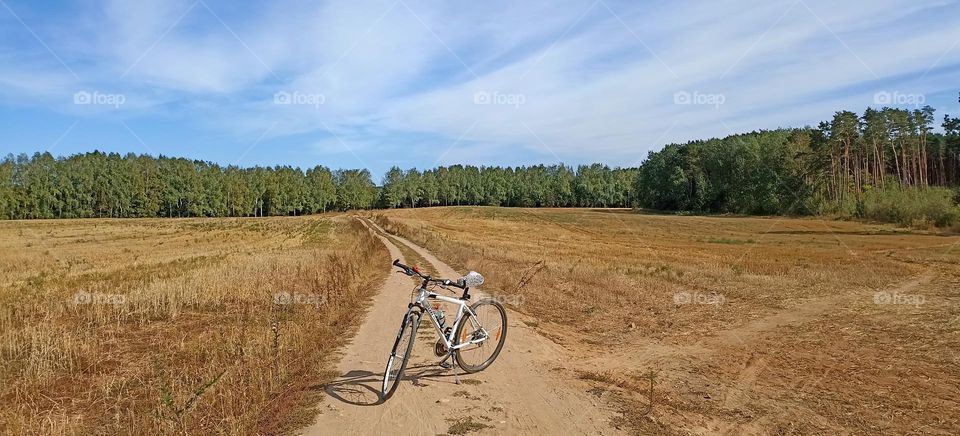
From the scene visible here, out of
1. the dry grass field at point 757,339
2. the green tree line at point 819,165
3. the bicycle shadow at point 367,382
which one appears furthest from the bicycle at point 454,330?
the green tree line at point 819,165

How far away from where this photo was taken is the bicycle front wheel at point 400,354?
22.2 ft

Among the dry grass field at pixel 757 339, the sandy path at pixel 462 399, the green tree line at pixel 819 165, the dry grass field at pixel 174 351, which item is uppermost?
the green tree line at pixel 819 165

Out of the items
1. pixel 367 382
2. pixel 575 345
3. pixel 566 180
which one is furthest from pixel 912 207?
pixel 566 180

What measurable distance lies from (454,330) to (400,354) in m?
→ 0.85

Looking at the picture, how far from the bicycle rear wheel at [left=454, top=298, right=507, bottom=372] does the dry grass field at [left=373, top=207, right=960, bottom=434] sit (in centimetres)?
127

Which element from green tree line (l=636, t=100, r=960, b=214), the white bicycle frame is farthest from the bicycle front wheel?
green tree line (l=636, t=100, r=960, b=214)

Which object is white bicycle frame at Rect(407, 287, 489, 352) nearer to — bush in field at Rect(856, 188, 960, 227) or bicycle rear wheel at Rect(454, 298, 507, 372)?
bicycle rear wheel at Rect(454, 298, 507, 372)

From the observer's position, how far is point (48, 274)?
75.5ft

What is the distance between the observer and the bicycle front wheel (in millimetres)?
6773

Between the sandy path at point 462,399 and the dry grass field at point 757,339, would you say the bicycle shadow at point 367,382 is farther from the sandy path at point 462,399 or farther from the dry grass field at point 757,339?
the dry grass field at point 757,339

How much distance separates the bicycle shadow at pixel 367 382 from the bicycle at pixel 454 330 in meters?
0.17

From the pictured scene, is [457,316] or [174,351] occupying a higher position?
[457,316]

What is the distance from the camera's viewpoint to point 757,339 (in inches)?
448

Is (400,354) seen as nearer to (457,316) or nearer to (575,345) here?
(457,316)
